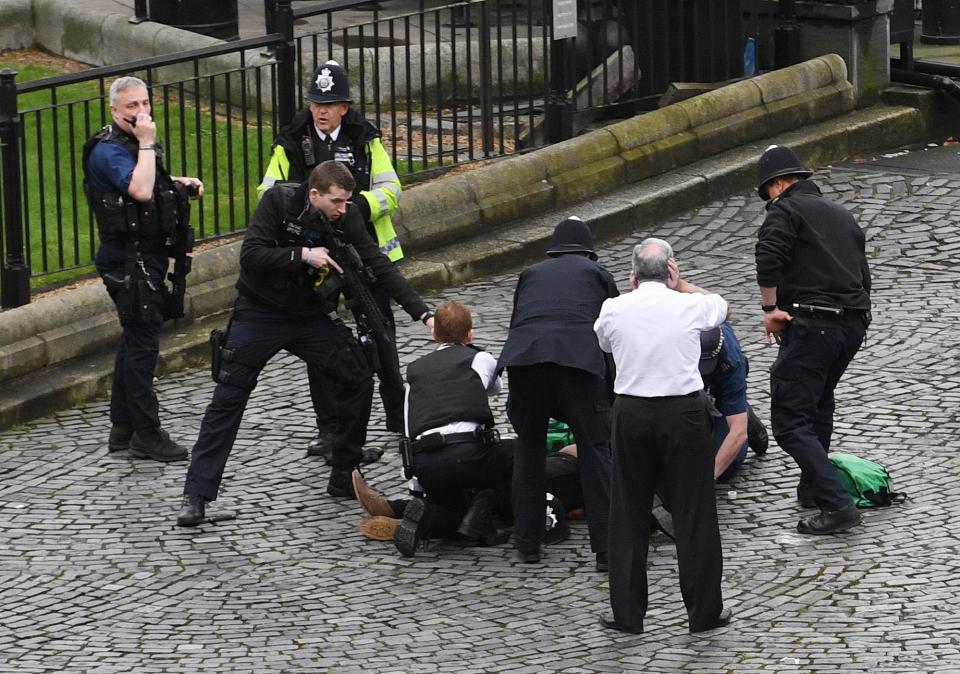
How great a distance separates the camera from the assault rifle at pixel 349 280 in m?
8.95

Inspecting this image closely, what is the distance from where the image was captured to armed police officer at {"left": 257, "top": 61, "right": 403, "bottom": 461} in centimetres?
979

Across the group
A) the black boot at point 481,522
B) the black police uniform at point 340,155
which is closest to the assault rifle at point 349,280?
the black police uniform at point 340,155

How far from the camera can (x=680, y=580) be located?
771cm

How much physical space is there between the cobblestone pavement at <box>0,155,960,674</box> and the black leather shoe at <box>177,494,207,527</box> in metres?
0.06

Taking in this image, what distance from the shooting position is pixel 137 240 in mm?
9648

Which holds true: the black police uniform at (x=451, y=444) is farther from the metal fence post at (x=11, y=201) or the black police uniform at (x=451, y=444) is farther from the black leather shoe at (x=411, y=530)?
the metal fence post at (x=11, y=201)

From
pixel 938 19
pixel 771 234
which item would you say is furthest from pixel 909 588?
pixel 938 19

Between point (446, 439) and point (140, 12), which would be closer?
point (446, 439)

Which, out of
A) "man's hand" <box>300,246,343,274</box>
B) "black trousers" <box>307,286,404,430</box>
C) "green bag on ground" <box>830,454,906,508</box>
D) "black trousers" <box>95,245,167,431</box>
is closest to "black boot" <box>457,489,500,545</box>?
"black trousers" <box>307,286,404,430</box>

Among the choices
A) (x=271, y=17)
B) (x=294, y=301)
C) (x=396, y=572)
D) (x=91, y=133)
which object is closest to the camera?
(x=396, y=572)

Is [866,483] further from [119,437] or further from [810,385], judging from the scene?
[119,437]

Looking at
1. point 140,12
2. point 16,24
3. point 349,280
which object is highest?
point 140,12

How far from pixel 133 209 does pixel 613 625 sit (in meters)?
3.45

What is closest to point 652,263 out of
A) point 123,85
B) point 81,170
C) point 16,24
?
point 123,85
